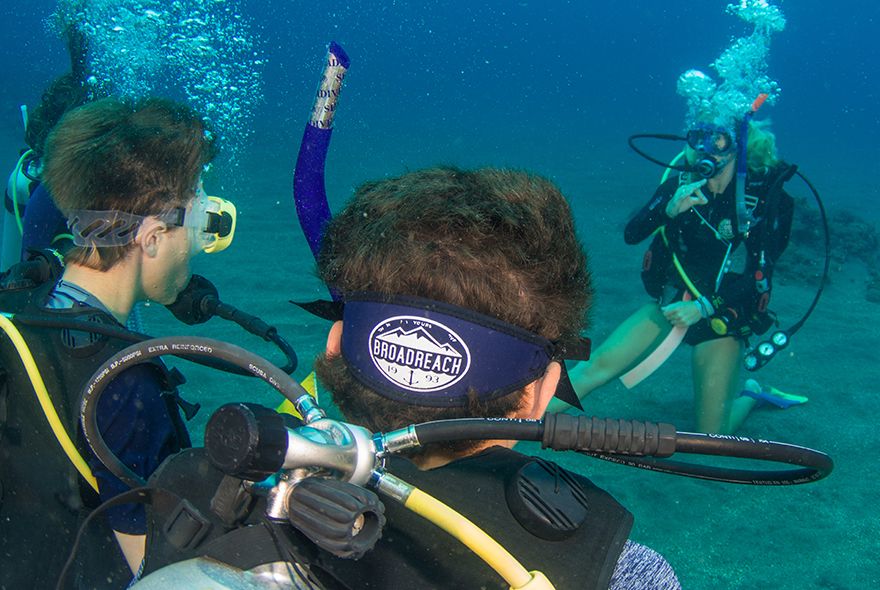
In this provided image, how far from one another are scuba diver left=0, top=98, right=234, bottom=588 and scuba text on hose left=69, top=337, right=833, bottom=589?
0.85 metres

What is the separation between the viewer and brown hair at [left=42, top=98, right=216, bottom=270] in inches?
94.1

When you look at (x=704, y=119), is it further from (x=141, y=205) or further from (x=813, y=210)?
(x=813, y=210)

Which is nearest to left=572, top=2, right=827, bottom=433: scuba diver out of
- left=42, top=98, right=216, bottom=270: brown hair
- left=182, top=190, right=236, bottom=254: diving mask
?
left=182, top=190, right=236, bottom=254: diving mask

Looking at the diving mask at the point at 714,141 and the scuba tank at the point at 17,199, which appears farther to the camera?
the diving mask at the point at 714,141

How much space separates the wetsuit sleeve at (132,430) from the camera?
1839 mm

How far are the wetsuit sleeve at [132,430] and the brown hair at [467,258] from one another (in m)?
0.74

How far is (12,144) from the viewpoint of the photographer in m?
18.7

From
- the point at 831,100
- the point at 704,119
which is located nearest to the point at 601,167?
the point at 704,119

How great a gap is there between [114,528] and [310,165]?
1.25m

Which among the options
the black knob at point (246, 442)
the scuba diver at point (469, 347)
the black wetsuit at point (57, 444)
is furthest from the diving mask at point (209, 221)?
the black knob at point (246, 442)

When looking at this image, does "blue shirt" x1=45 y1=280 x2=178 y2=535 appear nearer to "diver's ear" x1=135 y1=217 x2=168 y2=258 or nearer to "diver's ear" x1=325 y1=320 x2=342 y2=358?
"diver's ear" x1=135 y1=217 x2=168 y2=258

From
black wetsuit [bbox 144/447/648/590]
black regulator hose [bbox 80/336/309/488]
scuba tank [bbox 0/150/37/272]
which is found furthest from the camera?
scuba tank [bbox 0/150/37/272]

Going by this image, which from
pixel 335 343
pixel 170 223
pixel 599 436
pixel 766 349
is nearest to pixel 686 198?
pixel 766 349

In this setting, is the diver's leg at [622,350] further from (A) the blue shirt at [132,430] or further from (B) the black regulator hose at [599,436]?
(B) the black regulator hose at [599,436]
